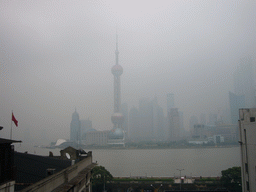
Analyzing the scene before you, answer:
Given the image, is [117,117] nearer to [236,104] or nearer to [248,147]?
[236,104]

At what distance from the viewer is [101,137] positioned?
194375mm

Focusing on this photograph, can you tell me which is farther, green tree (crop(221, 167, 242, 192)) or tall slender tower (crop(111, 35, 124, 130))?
tall slender tower (crop(111, 35, 124, 130))

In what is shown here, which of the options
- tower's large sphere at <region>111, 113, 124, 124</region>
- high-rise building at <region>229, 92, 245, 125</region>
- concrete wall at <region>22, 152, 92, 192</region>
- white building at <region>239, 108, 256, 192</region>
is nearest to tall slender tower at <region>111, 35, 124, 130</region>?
tower's large sphere at <region>111, 113, 124, 124</region>

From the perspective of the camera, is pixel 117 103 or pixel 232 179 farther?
pixel 117 103

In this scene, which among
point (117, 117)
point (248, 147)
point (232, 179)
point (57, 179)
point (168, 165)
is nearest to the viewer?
point (57, 179)

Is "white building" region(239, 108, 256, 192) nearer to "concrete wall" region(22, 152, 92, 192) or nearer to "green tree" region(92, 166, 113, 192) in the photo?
"concrete wall" region(22, 152, 92, 192)

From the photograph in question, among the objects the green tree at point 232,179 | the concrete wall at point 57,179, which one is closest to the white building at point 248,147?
the concrete wall at point 57,179

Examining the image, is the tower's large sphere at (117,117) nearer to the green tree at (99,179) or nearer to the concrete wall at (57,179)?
the green tree at (99,179)

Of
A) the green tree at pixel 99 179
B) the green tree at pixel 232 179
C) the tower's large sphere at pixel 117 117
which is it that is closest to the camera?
the green tree at pixel 232 179

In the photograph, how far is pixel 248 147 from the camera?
14961 mm

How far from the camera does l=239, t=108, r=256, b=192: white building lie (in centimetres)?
1445

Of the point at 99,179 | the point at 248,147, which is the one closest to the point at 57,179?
the point at 248,147

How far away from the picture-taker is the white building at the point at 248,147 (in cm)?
1445

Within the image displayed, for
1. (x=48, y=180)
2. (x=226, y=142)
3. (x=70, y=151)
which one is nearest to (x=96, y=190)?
(x=70, y=151)
